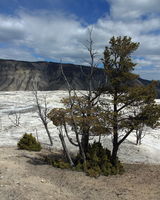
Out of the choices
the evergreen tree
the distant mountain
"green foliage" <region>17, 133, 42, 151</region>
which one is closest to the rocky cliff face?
the distant mountain

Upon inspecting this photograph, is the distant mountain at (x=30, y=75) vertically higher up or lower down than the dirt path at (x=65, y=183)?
higher up

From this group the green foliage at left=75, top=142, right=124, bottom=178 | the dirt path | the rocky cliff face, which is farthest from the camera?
the rocky cliff face

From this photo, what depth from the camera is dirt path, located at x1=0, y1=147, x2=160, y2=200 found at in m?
9.72

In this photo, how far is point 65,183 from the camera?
1183 cm

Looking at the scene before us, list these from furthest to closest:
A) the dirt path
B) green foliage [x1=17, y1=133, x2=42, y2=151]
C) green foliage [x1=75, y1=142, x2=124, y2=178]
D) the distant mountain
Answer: the distant mountain, green foliage [x1=17, y1=133, x2=42, y2=151], green foliage [x1=75, y1=142, x2=124, y2=178], the dirt path

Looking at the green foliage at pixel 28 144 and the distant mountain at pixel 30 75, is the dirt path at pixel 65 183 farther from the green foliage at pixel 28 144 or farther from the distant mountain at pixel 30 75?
the distant mountain at pixel 30 75

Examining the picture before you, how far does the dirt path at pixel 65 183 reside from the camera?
31.9 ft

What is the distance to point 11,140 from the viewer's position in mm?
25391

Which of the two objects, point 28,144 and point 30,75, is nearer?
point 28,144

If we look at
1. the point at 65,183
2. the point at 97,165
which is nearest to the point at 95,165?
the point at 97,165

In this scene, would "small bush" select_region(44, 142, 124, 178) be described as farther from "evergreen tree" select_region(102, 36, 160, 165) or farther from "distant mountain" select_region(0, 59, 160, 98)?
"distant mountain" select_region(0, 59, 160, 98)

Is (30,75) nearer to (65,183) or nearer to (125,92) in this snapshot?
(125,92)

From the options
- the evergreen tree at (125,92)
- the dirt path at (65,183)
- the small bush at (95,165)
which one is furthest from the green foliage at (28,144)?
the evergreen tree at (125,92)

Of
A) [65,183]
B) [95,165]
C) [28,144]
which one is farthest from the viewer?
[28,144]
